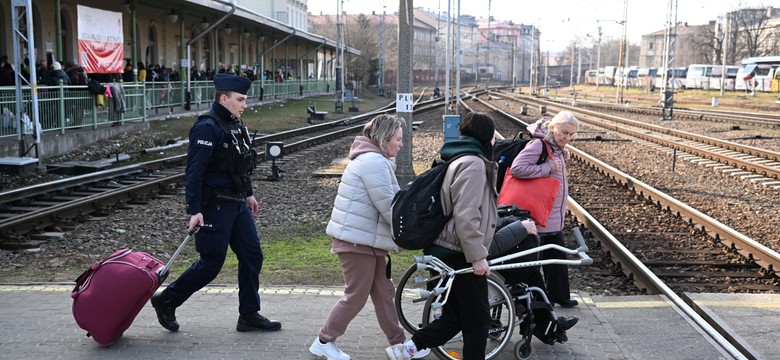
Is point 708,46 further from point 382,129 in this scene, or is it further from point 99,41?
point 382,129

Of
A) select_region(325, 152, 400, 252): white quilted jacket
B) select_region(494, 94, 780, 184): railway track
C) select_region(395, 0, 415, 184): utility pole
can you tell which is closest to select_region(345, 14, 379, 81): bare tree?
select_region(494, 94, 780, 184): railway track

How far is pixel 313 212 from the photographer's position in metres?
11.8

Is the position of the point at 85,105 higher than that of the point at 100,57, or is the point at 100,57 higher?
the point at 100,57

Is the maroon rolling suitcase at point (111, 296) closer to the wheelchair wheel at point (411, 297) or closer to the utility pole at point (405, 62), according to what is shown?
the wheelchair wheel at point (411, 297)

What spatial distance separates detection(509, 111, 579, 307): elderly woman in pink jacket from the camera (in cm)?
617

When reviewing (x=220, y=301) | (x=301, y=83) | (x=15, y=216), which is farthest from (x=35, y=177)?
(x=301, y=83)

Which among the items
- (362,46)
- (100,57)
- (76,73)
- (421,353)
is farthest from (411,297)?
(362,46)

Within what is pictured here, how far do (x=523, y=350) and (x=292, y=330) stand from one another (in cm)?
163

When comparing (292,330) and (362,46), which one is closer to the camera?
(292,330)

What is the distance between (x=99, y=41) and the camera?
22031mm

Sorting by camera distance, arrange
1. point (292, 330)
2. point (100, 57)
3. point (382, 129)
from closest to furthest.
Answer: point (382, 129) < point (292, 330) < point (100, 57)

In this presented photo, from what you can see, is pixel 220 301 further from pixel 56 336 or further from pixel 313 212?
pixel 313 212

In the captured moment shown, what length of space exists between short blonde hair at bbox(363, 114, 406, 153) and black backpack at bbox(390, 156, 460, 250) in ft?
1.34

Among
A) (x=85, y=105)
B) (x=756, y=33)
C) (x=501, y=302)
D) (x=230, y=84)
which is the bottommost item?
(x=501, y=302)
